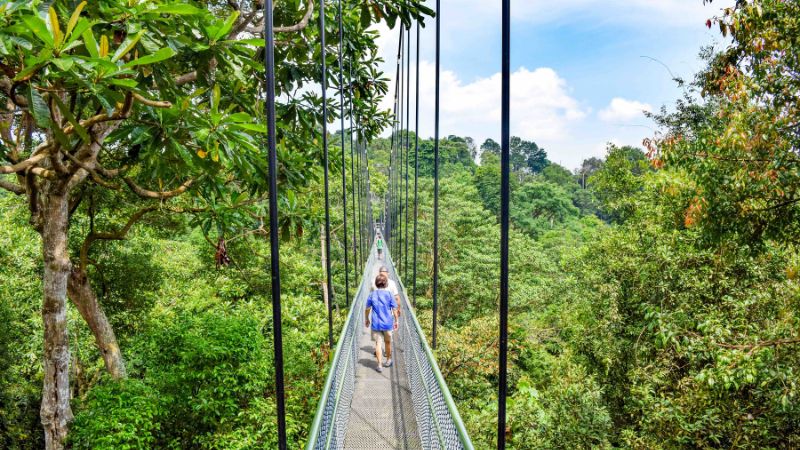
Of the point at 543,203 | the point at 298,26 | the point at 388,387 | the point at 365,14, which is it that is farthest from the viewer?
the point at 543,203

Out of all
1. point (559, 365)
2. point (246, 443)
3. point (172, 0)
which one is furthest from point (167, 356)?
point (559, 365)

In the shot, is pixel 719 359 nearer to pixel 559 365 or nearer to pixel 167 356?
pixel 167 356

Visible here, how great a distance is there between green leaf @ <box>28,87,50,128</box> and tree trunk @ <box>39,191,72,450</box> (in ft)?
9.17

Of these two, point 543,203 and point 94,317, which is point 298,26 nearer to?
point 94,317

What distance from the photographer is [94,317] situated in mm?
4652

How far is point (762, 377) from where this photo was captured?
8.98ft

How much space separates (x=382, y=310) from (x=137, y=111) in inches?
77.7

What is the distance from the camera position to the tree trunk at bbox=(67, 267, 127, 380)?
4.54m

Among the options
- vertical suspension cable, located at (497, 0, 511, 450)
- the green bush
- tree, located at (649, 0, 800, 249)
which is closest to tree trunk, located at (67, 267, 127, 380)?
the green bush

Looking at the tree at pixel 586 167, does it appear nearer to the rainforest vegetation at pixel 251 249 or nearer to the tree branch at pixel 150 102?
the rainforest vegetation at pixel 251 249

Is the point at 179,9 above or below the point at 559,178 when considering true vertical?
below

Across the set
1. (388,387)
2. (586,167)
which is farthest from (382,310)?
(586,167)

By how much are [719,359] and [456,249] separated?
13.3 metres

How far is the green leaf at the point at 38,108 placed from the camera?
114 centimetres
